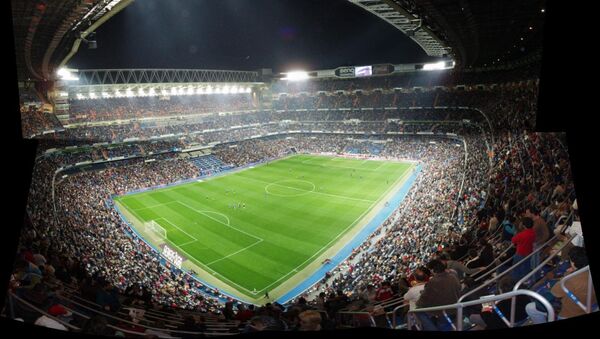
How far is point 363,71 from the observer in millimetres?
53812

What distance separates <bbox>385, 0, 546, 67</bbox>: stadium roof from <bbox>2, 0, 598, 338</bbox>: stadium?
0.14 meters

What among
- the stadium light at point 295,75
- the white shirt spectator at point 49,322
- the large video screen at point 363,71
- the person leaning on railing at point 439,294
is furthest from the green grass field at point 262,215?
the stadium light at point 295,75

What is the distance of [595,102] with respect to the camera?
4.69 m

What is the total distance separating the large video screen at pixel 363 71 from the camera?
53.3 m

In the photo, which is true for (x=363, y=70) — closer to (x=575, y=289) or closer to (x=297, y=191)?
(x=297, y=191)

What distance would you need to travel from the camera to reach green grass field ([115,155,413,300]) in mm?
17234

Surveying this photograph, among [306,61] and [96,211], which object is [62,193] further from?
[306,61]

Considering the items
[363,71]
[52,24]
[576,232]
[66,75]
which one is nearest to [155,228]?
[52,24]

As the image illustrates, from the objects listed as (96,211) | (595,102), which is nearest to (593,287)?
(595,102)

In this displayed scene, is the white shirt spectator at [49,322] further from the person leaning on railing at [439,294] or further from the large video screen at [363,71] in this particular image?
the large video screen at [363,71]

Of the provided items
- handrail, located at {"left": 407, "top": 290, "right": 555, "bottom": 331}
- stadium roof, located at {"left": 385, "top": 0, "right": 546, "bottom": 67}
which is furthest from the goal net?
handrail, located at {"left": 407, "top": 290, "right": 555, "bottom": 331}

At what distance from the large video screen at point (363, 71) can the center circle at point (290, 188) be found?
28.1 meters

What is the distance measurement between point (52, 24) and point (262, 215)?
15.7 metres

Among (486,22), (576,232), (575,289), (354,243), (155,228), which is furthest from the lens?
(155,228)
